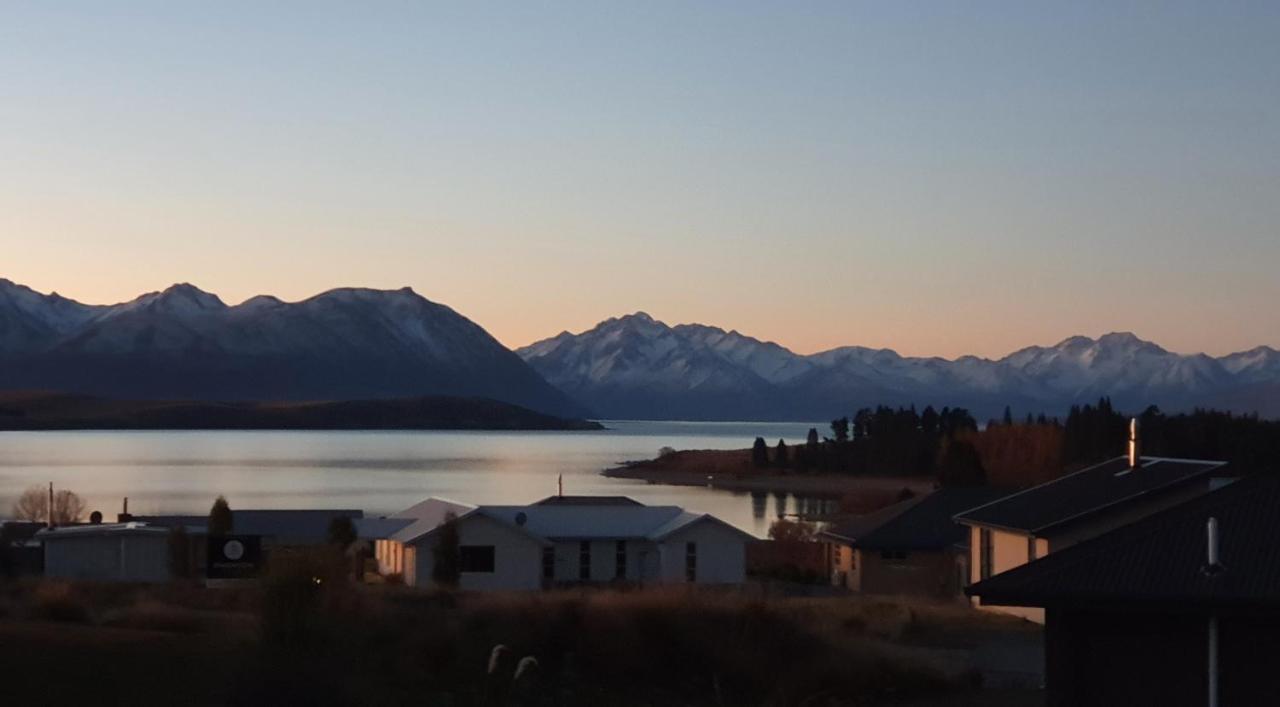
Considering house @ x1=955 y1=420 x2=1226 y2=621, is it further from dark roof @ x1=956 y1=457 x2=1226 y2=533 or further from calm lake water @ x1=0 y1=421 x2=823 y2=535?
calm lake water @ x1=0 y1=421 x2=823 y2=535

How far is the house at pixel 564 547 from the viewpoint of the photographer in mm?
39781

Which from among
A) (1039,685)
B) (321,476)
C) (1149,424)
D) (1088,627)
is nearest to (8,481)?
(321,476)

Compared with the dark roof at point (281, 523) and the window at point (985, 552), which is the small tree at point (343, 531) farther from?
the window at point (985, 552)

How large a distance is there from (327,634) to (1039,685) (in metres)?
9.39

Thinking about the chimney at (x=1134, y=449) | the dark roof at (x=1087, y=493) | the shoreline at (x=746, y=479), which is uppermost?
the chimney at (x=1134, y=449)

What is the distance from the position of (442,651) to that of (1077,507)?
14.4m

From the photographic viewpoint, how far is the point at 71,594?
76.7 feet

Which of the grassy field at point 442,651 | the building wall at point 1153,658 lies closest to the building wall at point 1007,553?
the grassy field at point 442,651

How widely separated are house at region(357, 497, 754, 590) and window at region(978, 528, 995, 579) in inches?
332

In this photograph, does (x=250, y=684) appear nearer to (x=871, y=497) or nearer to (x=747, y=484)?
(x=871, y=497)

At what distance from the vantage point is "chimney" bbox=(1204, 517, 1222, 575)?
13.1 meters

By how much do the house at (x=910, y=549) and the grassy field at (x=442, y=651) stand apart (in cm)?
1295

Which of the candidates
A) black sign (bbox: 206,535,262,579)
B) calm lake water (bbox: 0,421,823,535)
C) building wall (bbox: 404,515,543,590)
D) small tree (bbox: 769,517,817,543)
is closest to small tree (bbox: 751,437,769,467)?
calm lake water (bbox: 0,421,823,535)

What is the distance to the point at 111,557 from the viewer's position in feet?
130
